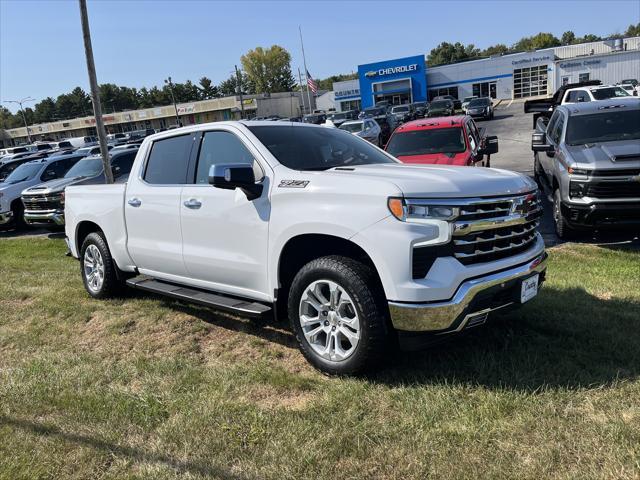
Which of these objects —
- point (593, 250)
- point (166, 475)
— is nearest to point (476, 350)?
point (166, 475)

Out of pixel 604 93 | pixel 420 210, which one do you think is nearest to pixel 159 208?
pixel 420 210

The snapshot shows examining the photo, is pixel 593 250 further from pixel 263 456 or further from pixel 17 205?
pixel 17 205

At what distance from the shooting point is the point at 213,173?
13.1 ft

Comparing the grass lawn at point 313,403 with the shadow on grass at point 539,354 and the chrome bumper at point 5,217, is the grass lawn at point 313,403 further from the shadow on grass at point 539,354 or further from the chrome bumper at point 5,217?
the chrome bumper at point 5,217

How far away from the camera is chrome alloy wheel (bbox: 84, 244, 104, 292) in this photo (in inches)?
241

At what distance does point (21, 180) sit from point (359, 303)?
556 inches

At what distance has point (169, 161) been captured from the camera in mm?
5207

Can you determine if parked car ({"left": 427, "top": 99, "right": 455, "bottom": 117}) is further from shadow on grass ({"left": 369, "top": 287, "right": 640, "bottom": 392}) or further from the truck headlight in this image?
the truck headlight

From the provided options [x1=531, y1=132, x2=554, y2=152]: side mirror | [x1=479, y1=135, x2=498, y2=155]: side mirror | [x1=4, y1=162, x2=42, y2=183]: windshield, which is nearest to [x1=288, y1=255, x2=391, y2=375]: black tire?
[x1=479, y1=135, x2=498, y2=155]: side mirror

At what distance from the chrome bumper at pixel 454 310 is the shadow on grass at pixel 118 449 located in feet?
4.37

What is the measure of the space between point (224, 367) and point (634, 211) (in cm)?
567

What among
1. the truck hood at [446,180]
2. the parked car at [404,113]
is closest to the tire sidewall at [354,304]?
the truck hood at [446,180]

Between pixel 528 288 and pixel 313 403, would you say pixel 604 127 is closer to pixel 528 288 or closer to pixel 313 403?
pixel 528 288

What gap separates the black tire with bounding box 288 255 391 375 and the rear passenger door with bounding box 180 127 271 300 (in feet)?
1.83
